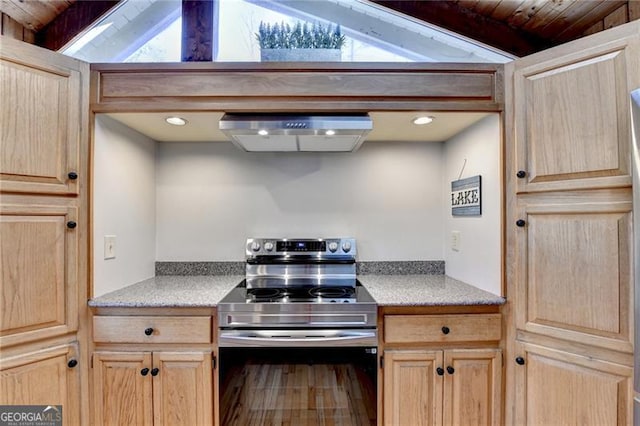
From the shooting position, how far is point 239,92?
145cm

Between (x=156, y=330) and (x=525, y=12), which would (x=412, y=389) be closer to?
(x=156, y=330)

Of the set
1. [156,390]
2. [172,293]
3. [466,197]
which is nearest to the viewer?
[156,390]

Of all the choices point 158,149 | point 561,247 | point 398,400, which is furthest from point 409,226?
point 158,149

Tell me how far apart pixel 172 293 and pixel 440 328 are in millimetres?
1284

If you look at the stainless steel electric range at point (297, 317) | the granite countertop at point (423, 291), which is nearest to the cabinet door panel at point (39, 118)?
the stainless steel electric range at point (297, 317)

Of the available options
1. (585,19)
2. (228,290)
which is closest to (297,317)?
(228,290)

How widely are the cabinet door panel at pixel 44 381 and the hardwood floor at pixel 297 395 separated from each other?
2.11ft

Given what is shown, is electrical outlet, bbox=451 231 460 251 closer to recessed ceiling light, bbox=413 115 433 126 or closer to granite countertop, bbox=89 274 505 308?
granite countertop, bbox=89 274 505 308

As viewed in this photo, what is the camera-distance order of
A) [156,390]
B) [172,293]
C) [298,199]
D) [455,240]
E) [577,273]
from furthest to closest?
[298,199]
[455,240]
[172,293]
[156,390]
[577,273]

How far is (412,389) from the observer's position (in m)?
1.37

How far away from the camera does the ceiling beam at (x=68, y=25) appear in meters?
1.69

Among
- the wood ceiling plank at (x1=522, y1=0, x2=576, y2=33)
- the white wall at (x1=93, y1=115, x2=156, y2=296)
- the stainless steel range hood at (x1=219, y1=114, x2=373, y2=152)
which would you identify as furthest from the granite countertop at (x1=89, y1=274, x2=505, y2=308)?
the wood ceiling plank at (x1=522, y1=0, x2=576, y2=33)

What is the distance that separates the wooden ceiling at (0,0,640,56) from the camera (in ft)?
5.26

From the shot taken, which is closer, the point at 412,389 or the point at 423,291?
the point at 412,389
